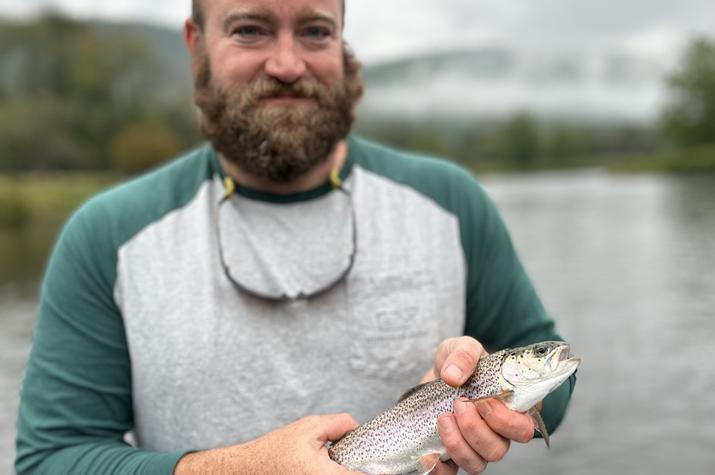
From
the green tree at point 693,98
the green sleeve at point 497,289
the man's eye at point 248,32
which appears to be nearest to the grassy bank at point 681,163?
the green tree at point 693,98

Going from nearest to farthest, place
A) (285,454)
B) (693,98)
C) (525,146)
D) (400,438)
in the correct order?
1. (285,454)
2. (400,438)
3. (693,98)
4. (525,146)

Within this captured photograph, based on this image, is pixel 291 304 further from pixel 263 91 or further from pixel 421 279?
pixel 263 91

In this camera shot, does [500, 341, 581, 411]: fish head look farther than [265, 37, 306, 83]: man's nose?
No

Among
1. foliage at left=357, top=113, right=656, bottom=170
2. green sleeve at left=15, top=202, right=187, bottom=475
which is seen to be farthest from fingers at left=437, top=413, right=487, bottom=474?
foliage at left=357, top=113, right=656, bottom=170

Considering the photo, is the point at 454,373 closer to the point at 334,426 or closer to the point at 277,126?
the point at 334,426

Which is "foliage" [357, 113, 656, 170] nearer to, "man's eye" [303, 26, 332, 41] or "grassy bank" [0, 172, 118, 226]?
"grassy bank" [0, 172, 118, 226]

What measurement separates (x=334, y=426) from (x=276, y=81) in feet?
3.84

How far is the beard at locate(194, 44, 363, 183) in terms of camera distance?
2.85 meters

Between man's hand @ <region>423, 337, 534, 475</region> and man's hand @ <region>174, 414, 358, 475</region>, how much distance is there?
1.07 feet

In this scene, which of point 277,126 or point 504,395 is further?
point 277,126

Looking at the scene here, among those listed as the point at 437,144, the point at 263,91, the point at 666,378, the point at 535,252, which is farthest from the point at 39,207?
the point at 437,144

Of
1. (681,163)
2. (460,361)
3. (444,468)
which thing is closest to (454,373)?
(460,361)

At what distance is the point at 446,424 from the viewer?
7.57 feet

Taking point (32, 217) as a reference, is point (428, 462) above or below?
above
